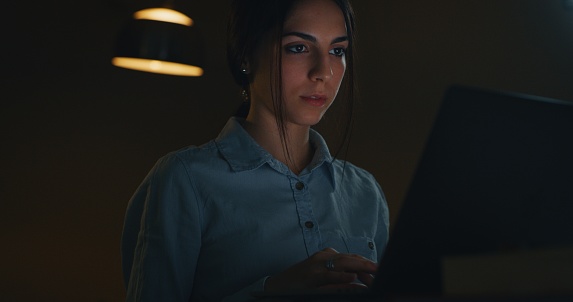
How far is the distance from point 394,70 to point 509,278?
12.0ft

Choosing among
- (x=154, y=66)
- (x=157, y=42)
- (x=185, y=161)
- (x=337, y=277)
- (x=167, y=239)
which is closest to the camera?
(x=337, y=277)

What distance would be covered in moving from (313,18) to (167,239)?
0.57m

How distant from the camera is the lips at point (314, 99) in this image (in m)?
1.66

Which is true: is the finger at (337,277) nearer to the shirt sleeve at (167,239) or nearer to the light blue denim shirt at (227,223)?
the light blue denim shirt at (227,223)

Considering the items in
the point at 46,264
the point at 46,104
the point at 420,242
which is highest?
the point at 420,242

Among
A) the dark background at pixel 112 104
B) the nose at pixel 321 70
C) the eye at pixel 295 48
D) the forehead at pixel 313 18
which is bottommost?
the dark background at pixel 112 104

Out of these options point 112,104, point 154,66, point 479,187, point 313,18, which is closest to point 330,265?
point 479,187

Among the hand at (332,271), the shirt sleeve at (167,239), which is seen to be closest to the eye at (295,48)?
the shirt sleeve at (167,239)

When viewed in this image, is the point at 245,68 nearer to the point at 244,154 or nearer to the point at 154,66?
the point at 244,154

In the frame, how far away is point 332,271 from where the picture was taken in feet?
3.83

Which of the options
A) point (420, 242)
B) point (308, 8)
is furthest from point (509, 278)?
point (308, 8)

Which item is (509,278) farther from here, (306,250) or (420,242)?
(306,250)

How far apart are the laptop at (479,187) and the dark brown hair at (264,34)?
77cm

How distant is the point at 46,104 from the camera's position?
165 inches
